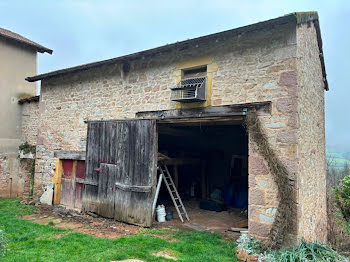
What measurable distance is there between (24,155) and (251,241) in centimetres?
960

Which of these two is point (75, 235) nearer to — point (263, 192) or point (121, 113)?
point (121, 113)

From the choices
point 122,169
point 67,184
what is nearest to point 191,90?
point 122,169

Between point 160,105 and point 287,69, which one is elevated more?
point 287,69

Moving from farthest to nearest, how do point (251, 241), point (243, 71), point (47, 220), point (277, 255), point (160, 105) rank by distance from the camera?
point (47, 220) → point (160, 105) → point (243, 71) → point (251, 241) → point (277, 255)

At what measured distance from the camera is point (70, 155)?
8.63 metres

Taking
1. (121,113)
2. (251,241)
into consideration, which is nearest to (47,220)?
(121,113)

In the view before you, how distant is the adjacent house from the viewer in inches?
413

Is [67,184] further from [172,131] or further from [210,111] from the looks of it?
[210,111]

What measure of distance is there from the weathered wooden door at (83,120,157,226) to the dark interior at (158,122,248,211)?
2.56 metres

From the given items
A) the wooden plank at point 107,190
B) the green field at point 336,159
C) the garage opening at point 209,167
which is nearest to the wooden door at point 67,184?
the wooden plank at point 107,190

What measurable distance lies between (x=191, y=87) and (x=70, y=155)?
510 centimetres

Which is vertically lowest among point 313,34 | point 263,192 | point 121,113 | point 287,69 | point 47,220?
point 47,220

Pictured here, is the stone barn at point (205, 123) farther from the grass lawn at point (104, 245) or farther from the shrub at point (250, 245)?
the grass lawn at point (104, 245)

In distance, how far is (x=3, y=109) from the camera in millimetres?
10500
